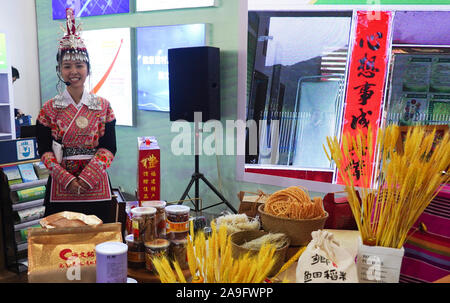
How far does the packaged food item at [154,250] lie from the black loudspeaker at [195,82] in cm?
258

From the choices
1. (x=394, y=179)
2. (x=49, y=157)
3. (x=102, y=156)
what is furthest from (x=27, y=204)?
(x=394, y=179)

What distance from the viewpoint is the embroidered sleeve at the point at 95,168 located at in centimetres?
213

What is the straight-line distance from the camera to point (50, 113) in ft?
6.97

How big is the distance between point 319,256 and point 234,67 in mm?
3273

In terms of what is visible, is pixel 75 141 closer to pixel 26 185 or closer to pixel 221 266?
pixel 26 185

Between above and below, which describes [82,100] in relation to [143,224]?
above

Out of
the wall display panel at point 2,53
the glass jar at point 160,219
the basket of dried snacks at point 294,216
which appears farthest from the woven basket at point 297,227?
the wall display panel at point 2,53

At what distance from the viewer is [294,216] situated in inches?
47.0

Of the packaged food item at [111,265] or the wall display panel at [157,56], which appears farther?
the wall display panel at [157,56]

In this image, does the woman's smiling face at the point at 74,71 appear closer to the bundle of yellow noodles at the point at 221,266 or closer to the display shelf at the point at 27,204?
the display shelf at the point at 27,204

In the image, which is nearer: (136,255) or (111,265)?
(111,265)

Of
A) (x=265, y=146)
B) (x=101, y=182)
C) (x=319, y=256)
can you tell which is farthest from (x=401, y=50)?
(x=319, y=256)

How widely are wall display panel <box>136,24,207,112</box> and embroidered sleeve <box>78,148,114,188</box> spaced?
7.52ft

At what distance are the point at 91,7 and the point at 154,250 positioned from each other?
4745 millimetres
